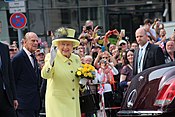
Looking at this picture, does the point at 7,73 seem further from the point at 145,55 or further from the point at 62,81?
the point at 145,55

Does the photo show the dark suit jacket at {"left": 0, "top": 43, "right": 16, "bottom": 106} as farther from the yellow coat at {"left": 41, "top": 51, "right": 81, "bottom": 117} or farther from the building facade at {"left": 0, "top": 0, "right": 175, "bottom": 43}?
the building facade at {"left": 0, "top": 0, "right": 175, "bottom": 43}

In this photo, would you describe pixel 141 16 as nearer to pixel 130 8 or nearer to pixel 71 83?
pixel 130 8

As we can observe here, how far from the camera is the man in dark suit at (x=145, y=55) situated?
6.86 m

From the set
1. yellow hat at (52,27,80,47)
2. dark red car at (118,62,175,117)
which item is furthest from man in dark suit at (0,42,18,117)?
dark red car at (118,62,175,117)

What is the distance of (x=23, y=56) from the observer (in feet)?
22.3

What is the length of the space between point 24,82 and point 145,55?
206 cm

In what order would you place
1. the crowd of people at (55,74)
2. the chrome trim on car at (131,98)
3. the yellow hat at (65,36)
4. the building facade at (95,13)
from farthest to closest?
1. the building facade at (95,13)
2. the yellow hat at (65,36)
3. the crowd of people at (55,74)
4. the chrome trim on car at (131,98)

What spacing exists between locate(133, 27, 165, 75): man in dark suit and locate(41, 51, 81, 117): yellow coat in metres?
1.39

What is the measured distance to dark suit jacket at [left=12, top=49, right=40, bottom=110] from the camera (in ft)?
22.1

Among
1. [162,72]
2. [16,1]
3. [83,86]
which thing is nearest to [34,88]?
[83,86]

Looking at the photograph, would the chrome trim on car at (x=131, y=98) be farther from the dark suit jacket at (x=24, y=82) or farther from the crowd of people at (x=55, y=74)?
the dark suit jacket at (x=24, y=82)

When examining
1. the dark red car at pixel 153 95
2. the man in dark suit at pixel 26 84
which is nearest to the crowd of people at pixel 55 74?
the man in dark suit at pixel 26 84

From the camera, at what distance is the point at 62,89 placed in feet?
19.9

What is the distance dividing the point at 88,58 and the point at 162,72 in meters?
4.21
